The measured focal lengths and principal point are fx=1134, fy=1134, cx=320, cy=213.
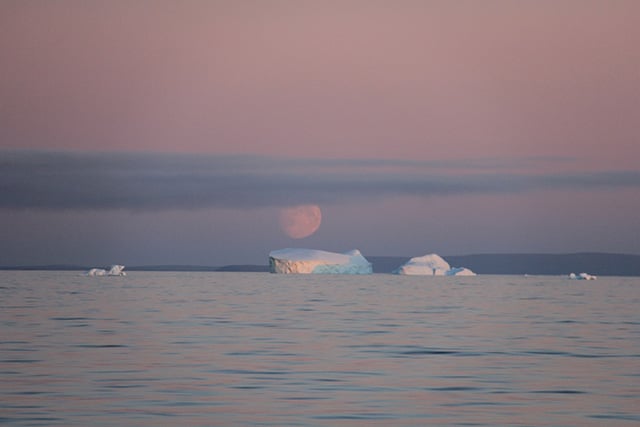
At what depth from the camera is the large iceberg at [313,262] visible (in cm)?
13850

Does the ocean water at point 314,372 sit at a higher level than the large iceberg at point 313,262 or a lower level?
lower

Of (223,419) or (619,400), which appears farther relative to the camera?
(619,400)

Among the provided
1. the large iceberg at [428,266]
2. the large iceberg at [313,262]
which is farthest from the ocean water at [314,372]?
the large iceberg at [428,266]

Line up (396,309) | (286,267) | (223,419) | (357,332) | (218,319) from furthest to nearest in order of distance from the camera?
(286,267) < (396,309) < (218,319) < (357,332) < (223,419)

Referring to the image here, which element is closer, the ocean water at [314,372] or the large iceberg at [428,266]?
the ocean water at [314,372]

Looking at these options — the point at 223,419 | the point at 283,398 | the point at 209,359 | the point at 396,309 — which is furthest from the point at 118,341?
the point at 396,309

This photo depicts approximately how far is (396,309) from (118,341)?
68.2 ft

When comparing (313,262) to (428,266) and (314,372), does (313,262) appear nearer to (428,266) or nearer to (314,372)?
(428,266)

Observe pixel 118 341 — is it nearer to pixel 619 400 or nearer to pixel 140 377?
pixel 140 377

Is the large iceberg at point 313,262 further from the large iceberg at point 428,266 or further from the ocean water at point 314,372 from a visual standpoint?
the ocean water at point 314,372

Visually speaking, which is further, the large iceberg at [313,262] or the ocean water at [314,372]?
the large iceberg at [313,262]

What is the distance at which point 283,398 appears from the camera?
16141mm

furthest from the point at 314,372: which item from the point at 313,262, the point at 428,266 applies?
the point at 428,266

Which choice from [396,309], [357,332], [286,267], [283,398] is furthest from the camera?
[286,267]
